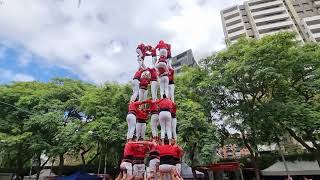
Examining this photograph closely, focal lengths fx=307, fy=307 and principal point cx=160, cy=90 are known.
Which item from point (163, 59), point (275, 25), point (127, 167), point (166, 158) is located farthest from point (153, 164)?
point (275, 25)

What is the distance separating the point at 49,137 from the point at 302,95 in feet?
53.8

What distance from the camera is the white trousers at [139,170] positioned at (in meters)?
9.56

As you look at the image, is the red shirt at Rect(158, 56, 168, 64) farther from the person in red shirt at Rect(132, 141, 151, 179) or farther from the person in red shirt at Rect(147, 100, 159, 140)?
the person in red shirt at Rect(132, 141, 151, 179)

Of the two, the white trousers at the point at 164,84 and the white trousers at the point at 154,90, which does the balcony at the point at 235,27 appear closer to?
the white trousers at the point at 154,90

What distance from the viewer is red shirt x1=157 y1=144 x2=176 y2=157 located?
27.5ft

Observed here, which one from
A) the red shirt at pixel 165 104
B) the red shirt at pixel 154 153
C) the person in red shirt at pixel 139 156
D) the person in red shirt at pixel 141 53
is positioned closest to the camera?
the red shirt at pixel 154 153

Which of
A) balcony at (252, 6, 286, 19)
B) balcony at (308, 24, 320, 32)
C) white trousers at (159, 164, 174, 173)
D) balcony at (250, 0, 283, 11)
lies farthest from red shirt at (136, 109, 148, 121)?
balcony at (250, 0, 283, 11)

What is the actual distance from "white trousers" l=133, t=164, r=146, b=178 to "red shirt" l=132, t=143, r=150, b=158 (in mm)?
310

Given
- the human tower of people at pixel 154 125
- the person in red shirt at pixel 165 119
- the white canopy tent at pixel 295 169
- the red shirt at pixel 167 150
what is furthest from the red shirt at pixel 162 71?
the white canopy tent at pixel 295 169

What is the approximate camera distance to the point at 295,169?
78.0ft

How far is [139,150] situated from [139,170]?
2.04 feet

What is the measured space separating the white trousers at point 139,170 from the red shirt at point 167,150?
153 cm

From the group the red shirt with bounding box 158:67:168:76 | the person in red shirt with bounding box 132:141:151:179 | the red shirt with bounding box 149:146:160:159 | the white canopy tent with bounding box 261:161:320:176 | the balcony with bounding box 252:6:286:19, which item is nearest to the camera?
the red shirt with bounding box 149:146:160:159

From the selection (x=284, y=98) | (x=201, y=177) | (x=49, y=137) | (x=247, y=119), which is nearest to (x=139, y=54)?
(x=247, y=119)
